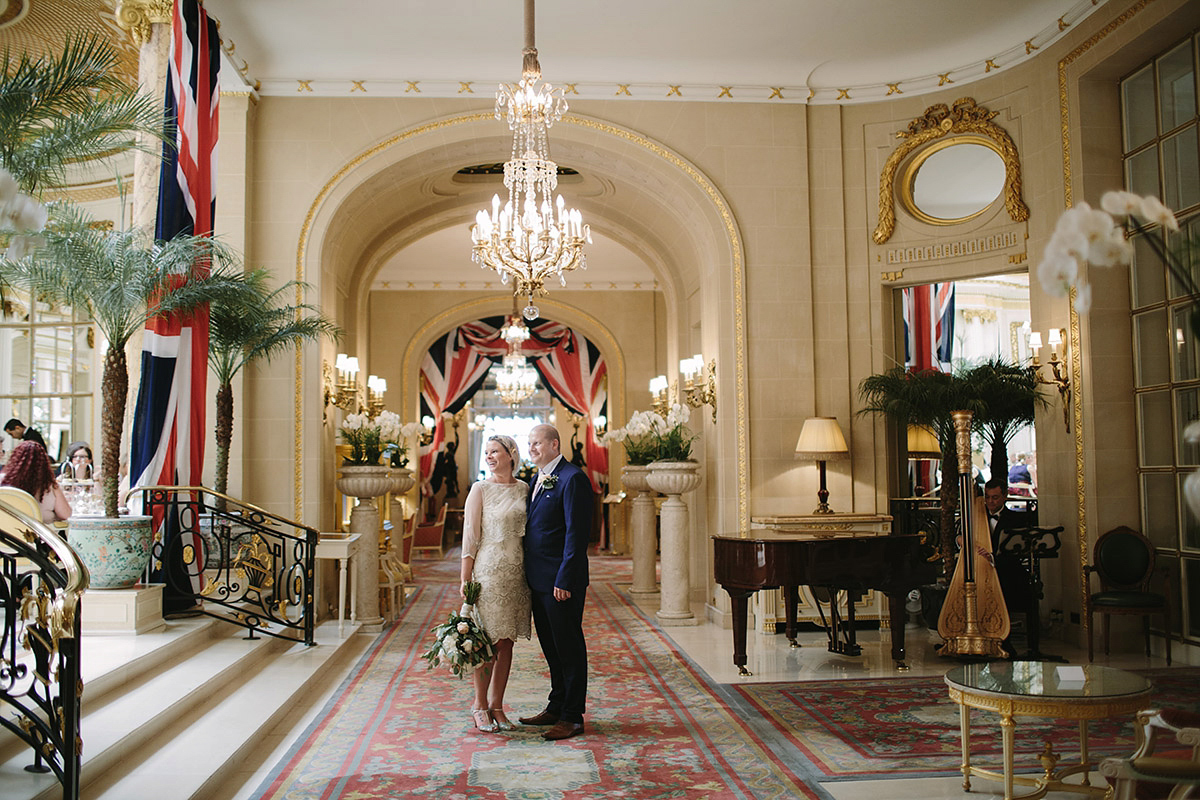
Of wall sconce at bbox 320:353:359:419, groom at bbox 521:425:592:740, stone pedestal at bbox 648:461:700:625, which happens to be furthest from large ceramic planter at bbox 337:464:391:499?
groom at bbox 521:425:592:740

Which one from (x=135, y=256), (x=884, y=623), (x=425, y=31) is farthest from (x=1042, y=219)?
(x=135, y=256)

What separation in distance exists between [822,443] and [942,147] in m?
3.00

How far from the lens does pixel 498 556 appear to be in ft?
17.6

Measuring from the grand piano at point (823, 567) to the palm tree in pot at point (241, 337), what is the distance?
3.87m

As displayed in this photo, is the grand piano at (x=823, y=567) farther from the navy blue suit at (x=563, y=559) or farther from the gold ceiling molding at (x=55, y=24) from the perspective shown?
the gold ceiling molding at (x=55, y=24)

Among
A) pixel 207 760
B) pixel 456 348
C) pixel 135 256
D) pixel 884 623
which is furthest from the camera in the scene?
pixel 456 348

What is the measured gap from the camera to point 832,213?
9.41 meters

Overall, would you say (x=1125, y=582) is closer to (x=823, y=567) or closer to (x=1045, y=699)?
(x=823, y=567)

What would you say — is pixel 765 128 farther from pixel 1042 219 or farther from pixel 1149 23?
pixel 1149 23

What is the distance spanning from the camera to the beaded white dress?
210 inches

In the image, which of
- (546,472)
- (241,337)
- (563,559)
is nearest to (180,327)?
(241,337)

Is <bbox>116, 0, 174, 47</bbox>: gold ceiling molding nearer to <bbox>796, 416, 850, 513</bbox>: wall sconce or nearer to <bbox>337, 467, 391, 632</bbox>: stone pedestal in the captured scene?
<bbox>337, 467, 391, 632</bbox>: stone pedestal

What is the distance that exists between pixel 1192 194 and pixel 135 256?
722cm

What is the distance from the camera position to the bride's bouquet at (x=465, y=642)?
16.9ft
